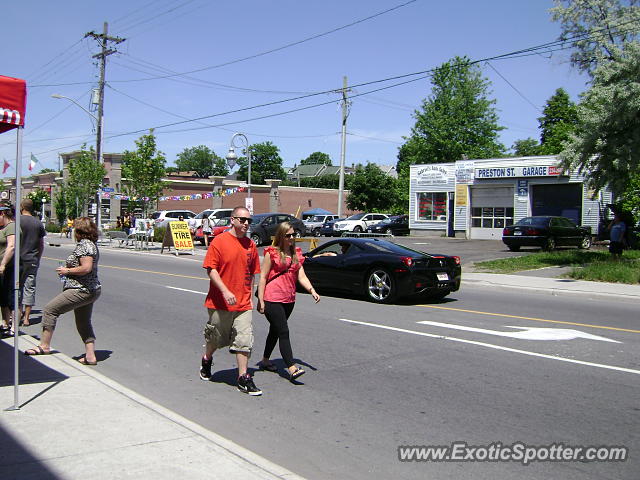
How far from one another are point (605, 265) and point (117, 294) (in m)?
13.1

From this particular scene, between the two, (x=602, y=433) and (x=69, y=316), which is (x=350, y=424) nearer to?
(x=602, y=433)

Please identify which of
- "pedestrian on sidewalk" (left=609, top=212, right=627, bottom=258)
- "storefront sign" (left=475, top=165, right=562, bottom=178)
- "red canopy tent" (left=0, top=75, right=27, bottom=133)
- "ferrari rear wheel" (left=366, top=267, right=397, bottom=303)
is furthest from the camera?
"storefront sign" (left=475, top=165, right=562, bottom=178)

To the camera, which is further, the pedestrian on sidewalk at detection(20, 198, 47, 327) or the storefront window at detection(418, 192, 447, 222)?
the storefront window at detection(418, 192, 447, 222)

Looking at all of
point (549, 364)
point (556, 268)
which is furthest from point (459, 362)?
point (556, 268)

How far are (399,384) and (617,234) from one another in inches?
587

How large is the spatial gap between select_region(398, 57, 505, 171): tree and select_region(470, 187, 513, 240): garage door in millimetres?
25109

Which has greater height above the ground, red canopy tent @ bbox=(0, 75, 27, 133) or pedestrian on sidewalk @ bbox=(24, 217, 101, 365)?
red canopy tent @ bbox=(0, 75, 27, 133)

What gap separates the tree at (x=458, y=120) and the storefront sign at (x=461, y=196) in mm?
24474

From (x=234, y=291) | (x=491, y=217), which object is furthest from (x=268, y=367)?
(x=491, y=217)

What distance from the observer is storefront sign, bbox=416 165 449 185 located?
40131 millimetres

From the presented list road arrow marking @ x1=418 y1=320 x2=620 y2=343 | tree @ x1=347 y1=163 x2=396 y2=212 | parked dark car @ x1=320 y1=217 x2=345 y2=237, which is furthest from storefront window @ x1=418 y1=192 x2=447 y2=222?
road arrow marking @ x1=418 y1=320 x2=620 y2=343

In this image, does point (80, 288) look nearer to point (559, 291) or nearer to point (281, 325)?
point (281, 325)

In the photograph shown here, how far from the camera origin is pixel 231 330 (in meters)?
5.91

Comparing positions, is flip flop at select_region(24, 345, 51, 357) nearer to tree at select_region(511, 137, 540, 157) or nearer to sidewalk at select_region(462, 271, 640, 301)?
sidewalk at select_region(462, 271, 640, 301)
